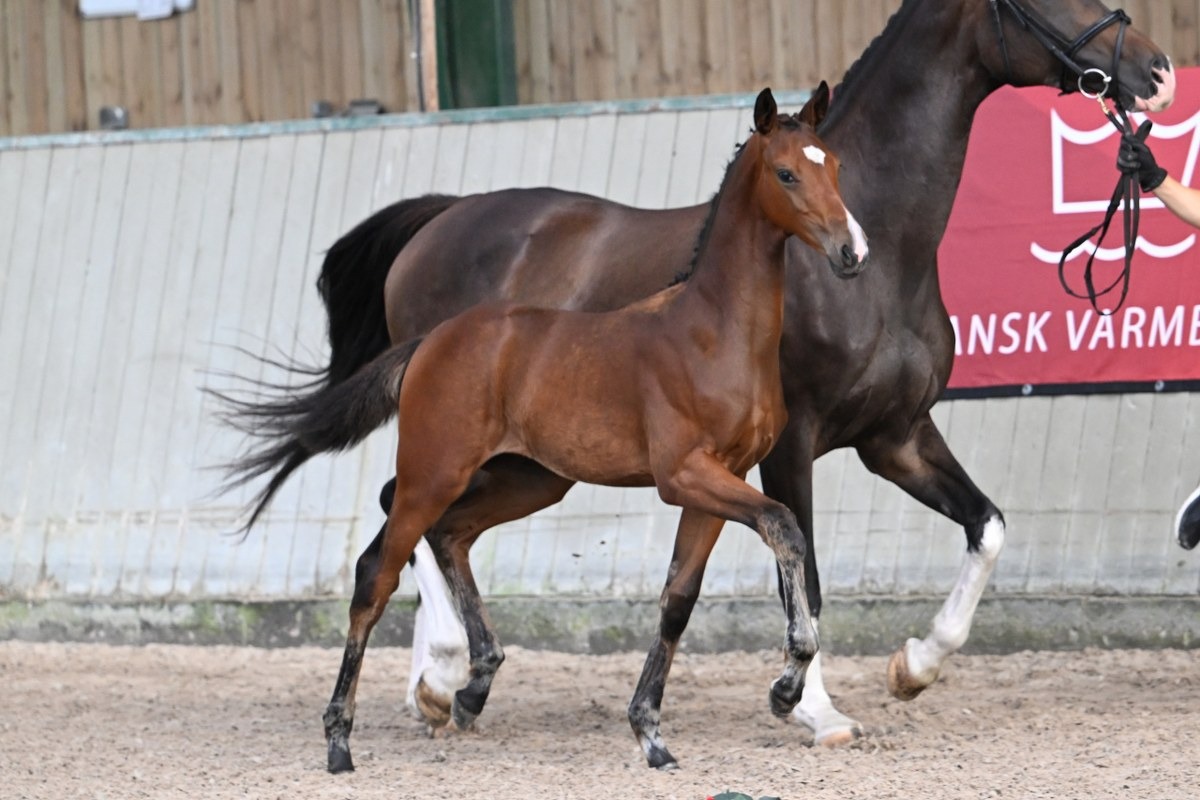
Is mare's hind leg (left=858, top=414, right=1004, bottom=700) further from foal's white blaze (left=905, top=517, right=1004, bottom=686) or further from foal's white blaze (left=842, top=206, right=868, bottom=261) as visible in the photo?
foal's white blaze (left=842, top=206, right=868, bottom=261)

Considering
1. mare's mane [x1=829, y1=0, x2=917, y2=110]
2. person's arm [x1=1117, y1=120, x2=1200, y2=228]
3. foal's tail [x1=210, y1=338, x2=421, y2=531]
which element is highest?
mare's mane [x1=829, y1=0, x2=917, y2=110]

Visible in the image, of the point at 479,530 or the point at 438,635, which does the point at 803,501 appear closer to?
the point at 479,530

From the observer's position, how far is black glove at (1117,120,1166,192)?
532cm


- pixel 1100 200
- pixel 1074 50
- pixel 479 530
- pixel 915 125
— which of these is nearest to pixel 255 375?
pixel 479 530

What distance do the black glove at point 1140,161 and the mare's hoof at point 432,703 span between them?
2.69 meters

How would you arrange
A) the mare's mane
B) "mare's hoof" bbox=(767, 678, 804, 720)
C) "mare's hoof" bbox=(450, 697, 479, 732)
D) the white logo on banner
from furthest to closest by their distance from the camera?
the white logo on banner, "mare's hoof" bbox=(450, 697, 479, 732), the mare's mane, "mare's hoof" bbox=(767, 678, 804, 720)

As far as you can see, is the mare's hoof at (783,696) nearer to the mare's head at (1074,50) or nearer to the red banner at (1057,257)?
the mare's head at (1074,50)

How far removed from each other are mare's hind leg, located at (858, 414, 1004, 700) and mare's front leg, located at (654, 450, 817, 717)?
3.13 ft

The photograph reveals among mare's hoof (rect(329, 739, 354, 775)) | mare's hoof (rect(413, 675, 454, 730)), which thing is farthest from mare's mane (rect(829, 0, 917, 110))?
mare's hoof (rect(329, 739, 354, 775))

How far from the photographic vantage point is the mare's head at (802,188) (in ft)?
15.2

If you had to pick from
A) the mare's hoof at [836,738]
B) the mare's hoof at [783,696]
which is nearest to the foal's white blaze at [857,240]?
Result: the mare's hoof at [783,696]

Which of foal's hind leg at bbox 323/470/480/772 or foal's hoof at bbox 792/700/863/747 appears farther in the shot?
foal's hoof at bbox 792/700/863/747

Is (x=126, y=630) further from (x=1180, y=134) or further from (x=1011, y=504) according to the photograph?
(x=1180, y=134)

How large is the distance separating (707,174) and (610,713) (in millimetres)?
2447
